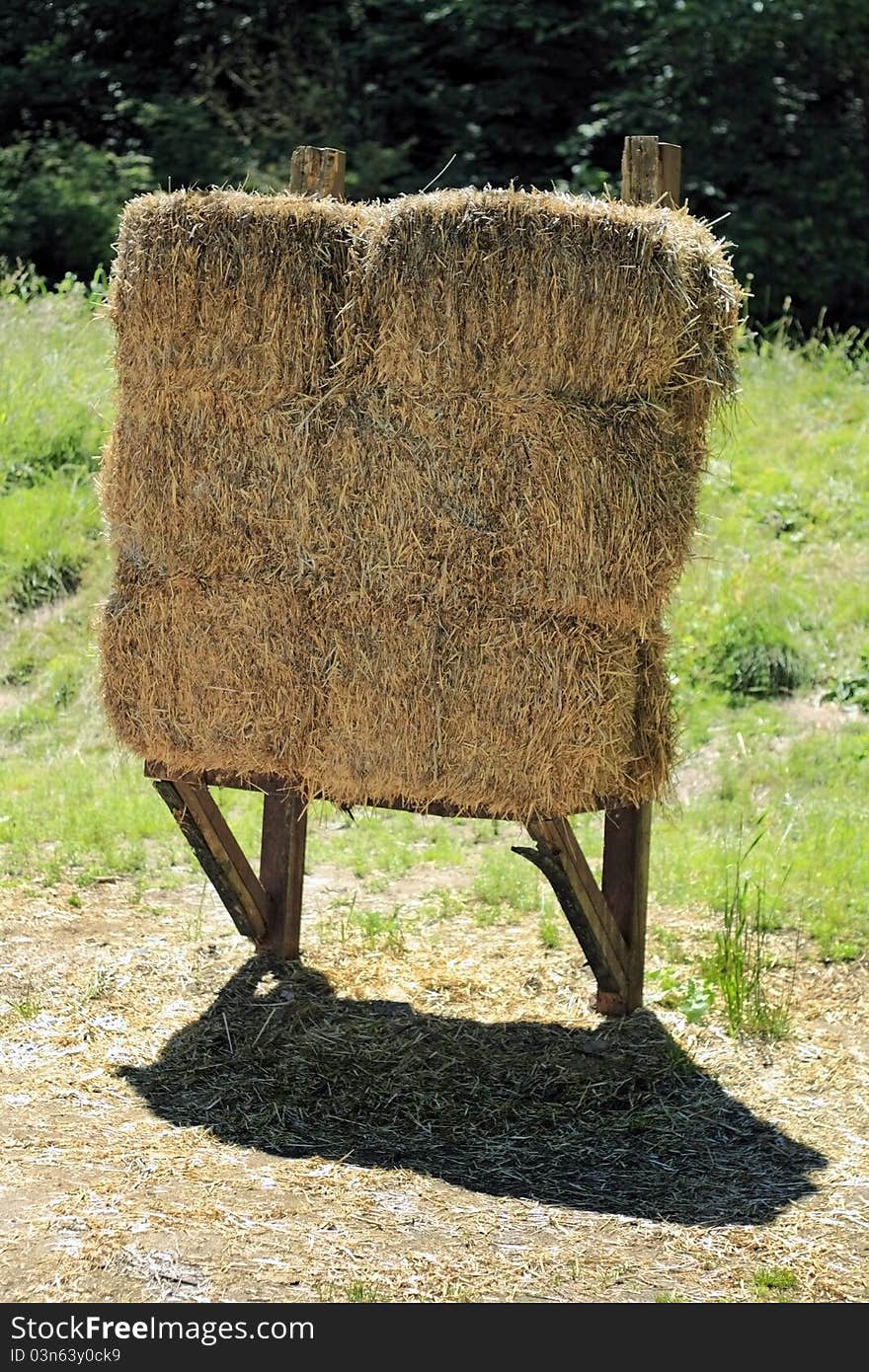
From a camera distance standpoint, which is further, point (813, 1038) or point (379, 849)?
point (379, 849)

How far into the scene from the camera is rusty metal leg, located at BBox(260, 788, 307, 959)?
5.96 meters

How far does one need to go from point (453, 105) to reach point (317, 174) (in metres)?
10.9

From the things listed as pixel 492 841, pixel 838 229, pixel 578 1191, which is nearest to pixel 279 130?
pixel 838 229

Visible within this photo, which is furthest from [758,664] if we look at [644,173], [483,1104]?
[483,1104]

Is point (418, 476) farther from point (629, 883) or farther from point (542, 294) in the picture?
point (629, 883)

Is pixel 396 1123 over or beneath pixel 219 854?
beneath

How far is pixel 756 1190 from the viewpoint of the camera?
176 inches

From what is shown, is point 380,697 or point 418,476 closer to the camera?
point 418,476

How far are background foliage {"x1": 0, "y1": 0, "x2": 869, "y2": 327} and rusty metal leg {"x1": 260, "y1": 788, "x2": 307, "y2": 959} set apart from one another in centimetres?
909

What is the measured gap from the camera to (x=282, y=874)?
5.95 metres

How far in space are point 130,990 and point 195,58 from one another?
13157mm

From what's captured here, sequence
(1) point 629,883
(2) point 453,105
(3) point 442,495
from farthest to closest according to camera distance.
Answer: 1. (2) point 453,105
2. (1) point 629,883
3. (3) point 442,495

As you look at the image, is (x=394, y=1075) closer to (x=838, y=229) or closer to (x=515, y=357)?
(x=515, y=357)

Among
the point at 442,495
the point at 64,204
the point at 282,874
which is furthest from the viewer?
the point at 64,204
